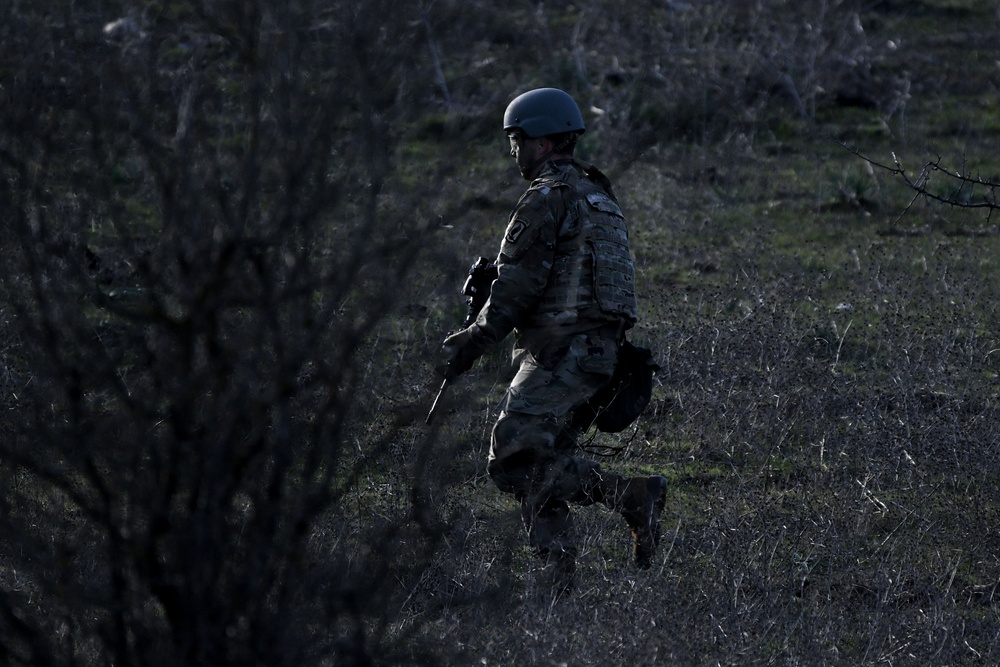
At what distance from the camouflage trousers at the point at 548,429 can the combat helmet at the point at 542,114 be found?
2.60 feet

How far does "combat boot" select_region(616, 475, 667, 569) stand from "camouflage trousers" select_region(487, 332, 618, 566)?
0.60 feet

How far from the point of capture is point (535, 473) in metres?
5.11

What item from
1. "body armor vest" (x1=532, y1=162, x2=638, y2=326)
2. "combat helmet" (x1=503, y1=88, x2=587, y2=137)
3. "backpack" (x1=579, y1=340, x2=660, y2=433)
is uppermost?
→ "combat helmet" (x1=503, y1=88, x2=587, y2=137)

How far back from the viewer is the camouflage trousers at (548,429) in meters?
5.07

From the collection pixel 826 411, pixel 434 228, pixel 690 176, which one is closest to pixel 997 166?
pixel 690 176

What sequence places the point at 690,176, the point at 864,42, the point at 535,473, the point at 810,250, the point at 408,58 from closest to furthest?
the point at 408,58 → the point at 535,473 → the point at 810,250 → the point at 690,176 → the point at 864,42

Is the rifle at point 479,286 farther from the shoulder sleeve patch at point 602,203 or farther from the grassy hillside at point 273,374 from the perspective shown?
the grassy hillside at point 273,374

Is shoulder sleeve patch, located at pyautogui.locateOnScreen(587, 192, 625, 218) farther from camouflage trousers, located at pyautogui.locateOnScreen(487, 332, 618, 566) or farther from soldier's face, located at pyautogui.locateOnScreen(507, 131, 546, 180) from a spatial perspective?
camouflage trousers, located at pyautogui.locateOnScreen(487, 332, 618, 566)

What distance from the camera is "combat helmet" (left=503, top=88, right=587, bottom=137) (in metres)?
5.09

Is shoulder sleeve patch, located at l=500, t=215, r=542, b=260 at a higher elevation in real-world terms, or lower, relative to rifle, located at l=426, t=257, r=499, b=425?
higher

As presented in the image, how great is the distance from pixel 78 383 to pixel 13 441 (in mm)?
210

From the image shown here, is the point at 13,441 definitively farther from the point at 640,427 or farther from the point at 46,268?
the point at 640,427

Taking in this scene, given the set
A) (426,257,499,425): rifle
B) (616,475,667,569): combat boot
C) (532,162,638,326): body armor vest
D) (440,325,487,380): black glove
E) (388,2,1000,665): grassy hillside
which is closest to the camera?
(388,2,1000,665): grassy hillside

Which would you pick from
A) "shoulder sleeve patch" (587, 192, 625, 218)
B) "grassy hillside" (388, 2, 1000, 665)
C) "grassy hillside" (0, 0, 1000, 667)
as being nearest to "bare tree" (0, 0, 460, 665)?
"grassy hillside" (0, 0, 1000, 667)
